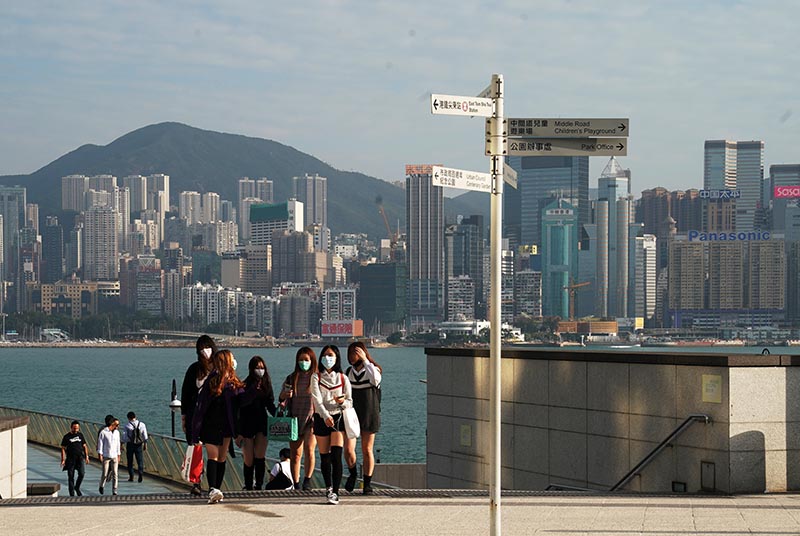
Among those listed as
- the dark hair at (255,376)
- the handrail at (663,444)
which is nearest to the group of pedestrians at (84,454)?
the dark hair at (255,376)

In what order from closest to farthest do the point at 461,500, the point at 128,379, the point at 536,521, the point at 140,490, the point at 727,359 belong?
the point at 536,521 < the point at 461,500 < the point at 727,359 < the point at 140,490 < the point at 128,379

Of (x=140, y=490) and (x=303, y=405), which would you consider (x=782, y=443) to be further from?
(x=140, y=490)

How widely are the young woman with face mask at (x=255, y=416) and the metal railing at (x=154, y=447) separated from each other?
4.69 meters

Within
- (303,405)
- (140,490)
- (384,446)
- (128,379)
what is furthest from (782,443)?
(128,379)

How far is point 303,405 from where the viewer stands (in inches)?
528

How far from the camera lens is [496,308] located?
8766 mm

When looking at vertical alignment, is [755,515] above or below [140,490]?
above

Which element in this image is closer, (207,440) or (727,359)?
(207,440)

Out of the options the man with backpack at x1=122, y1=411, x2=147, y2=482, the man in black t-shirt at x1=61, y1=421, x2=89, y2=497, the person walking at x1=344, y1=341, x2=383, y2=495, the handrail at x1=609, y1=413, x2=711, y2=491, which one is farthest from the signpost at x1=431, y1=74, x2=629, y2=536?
the man with backpack at x1=122, y1=411, x2=147, y2=482

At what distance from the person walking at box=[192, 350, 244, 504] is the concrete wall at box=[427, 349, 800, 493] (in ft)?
18.0

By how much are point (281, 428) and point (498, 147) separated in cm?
569

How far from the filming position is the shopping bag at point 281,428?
13.4m

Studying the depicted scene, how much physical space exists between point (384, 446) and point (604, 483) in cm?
5332

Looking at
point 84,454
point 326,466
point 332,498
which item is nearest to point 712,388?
point 326,466
